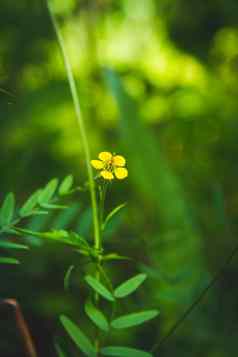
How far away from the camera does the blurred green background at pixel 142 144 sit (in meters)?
0.80

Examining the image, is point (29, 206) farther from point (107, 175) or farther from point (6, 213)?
point (107, 175)

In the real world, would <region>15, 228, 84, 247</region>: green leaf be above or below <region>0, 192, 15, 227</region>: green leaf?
below

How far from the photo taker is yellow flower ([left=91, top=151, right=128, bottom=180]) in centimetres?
39

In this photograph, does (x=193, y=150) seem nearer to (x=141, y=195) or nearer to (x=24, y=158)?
(x=141, y=195)

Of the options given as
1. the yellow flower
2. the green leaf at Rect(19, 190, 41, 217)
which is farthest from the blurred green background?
the yellow flower

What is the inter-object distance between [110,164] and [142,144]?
0.63 metres

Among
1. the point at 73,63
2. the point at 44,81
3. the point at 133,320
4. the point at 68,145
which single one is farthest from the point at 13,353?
the point at 73,63

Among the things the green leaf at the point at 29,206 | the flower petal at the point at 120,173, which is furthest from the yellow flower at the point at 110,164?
the green leaf at the point at 29,206

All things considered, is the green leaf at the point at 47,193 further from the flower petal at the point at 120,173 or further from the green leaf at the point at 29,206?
the flower petal at the point at 120,173

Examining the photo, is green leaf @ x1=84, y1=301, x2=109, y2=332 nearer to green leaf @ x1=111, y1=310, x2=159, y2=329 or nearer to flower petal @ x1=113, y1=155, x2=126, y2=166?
green leaf @ x1=111, y1=310, x2=159, y2=329

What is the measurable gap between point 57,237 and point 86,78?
1039 mm

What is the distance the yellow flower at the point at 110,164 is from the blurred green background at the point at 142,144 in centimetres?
15

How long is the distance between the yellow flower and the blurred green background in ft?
0.48

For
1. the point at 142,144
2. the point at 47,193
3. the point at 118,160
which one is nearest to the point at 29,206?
the point at 47,193
